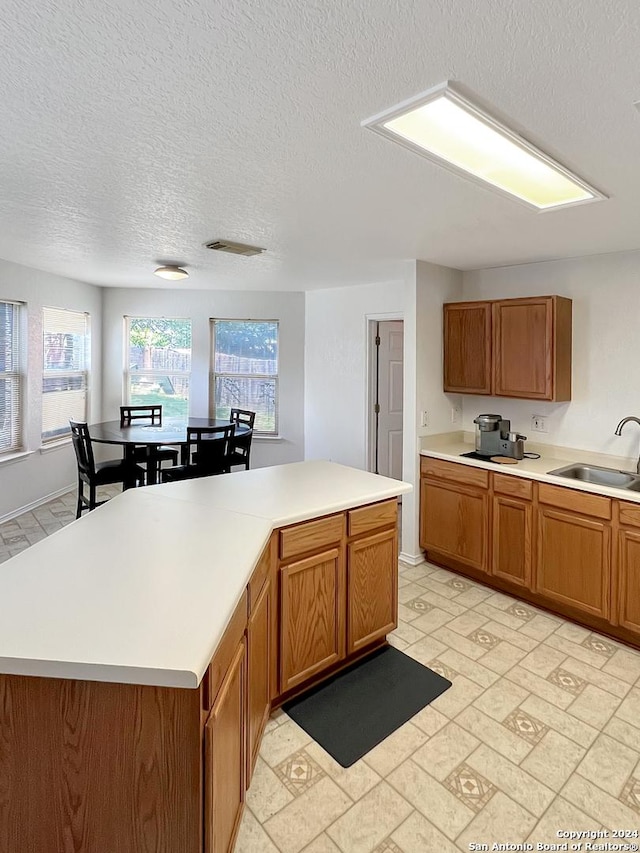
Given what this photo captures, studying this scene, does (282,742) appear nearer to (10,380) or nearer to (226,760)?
(226,760)

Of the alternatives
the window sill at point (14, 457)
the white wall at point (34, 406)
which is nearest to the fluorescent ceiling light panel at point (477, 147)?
the white wall at point (34, 406)

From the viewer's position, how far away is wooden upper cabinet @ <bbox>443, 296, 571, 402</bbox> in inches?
130

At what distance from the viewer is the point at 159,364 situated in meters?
5.97

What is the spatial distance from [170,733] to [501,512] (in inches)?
105

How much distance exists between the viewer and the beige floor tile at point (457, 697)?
2182 millimetres

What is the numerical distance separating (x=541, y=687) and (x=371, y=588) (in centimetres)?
91

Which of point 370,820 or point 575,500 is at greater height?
point 575,500

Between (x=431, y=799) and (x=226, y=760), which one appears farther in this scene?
(x=431, y=799)

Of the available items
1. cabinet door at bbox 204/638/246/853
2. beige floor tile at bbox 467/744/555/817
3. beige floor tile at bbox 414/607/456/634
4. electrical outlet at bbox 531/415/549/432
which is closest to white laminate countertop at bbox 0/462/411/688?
cabinet door at bbox 204/638/246/853

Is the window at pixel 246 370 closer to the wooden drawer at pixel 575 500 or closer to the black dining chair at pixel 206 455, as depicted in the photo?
the black dining chair at pixel 206 455

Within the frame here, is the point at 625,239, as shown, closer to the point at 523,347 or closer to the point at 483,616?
the point at 523,347

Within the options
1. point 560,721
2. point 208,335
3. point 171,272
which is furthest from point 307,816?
point 208,335

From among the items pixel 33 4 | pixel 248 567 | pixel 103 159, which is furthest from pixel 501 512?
pixel 33 4

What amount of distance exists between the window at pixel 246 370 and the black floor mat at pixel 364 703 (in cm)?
374
